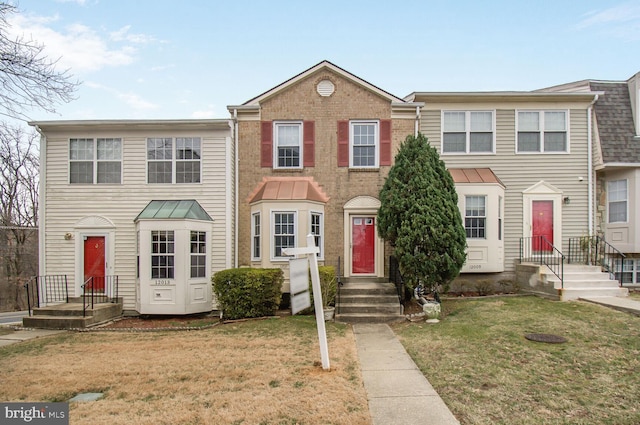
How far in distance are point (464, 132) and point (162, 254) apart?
32.9 ft

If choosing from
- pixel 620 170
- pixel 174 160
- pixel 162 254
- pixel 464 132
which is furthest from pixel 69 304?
pixel 620 170

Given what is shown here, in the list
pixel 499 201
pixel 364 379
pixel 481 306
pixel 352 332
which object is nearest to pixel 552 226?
pixel 499 201

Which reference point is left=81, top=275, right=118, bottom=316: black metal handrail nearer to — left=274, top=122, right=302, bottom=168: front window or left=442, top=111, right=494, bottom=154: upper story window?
left=274, top=122, right=302, bottom=168: front window

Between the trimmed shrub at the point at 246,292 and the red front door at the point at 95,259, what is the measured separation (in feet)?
13.4

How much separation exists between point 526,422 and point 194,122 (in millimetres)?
11142

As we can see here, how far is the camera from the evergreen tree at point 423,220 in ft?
33.3

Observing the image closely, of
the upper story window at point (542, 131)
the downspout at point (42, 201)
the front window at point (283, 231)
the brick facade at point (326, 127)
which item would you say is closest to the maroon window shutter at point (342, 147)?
the brick facade at point (326, 127)

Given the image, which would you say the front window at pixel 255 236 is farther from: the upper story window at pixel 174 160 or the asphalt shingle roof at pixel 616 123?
the asphalt shingle roof at pixel 616 123

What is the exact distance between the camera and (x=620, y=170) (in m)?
13.1

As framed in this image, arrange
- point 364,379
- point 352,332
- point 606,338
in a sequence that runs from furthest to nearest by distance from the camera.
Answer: point 352,332
point 606,338
point 364,379

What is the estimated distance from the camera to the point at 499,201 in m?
12.8

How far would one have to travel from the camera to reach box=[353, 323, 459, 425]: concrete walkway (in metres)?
4.67

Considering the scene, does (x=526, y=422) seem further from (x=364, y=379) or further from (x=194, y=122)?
(x=194, y=122)

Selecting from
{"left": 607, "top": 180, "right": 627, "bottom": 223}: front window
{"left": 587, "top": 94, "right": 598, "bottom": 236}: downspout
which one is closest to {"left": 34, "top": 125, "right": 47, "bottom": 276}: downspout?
{"left": 587, "top": 94, "right": 598, "bottom": 236}: downspout
